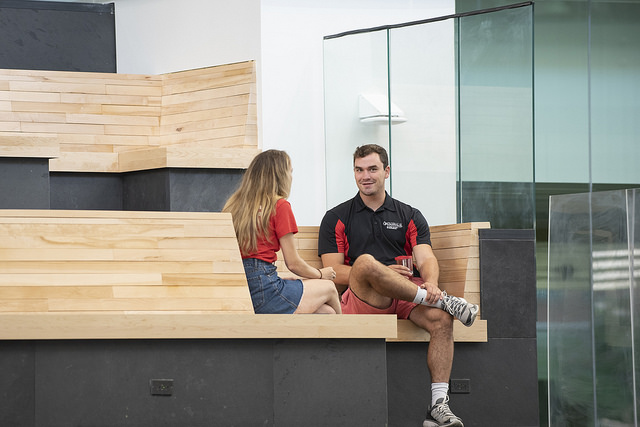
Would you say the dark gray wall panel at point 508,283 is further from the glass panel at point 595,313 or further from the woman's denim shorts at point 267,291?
the glass panel at point 595,313

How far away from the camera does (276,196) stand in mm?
3770

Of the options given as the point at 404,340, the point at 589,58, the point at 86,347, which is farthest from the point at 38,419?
the point at 589,58

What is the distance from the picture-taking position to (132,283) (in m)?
3.47

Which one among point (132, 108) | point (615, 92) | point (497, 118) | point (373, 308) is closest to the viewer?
point (373, 308)

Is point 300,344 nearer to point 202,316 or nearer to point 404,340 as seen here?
point 202,316

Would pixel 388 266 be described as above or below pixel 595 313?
above

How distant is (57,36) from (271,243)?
3.22 m

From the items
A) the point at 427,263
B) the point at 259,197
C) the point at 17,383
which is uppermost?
the point at 259,197

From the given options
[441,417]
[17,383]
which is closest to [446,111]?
[441,417]

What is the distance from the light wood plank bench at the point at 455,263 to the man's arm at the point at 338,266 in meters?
0.19

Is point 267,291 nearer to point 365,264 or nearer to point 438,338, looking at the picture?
point 365,264

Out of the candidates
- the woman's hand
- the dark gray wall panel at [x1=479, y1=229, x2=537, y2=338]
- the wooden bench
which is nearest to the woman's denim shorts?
the woman's hand

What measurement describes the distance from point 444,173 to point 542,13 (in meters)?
2.65

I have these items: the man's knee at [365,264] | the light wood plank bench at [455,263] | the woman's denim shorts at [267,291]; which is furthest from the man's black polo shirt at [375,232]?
the woman's denim shorts at [267,291]
